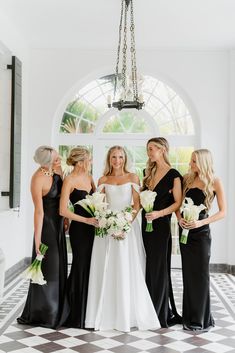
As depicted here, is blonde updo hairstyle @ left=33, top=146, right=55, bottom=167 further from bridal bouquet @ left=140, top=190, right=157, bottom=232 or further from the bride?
bridal bouquet @ left=140, top=190, right=157, bottom=232

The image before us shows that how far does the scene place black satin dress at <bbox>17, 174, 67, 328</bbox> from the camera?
5.22m

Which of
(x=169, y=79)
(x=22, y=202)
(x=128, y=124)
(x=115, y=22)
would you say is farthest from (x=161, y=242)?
(x=169, y=79)

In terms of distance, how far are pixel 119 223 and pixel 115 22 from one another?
377cm

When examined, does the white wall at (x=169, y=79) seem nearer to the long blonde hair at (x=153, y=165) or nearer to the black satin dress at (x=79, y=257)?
the long blonde hair at (x=153, y=165)

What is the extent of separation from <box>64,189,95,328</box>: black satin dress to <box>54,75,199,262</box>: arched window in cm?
399

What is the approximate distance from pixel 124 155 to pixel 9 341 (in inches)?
81.0

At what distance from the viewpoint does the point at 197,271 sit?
5.18 metres

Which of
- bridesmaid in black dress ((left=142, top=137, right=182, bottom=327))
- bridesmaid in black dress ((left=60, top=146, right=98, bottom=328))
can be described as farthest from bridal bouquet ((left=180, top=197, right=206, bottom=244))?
bridesmaid in black dress ((left=60, top=146, right=98, bottom=328))

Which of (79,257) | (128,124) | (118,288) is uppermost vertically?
(128,124)

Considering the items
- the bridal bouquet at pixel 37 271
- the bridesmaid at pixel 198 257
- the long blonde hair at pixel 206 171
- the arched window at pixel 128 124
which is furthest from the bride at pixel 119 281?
the arched window at pixel 128 124

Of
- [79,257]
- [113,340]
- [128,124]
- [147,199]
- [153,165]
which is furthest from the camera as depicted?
[128,124]

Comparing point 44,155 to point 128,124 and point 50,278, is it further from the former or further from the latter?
point 128,124

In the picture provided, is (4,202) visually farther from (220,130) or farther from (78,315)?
(220,130)

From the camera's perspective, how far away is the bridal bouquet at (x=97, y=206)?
5.00 m
